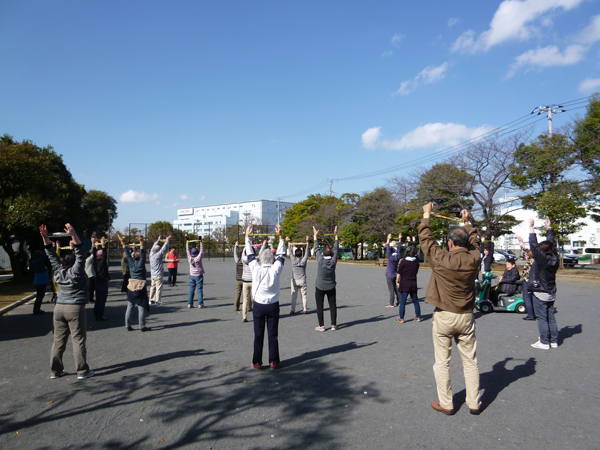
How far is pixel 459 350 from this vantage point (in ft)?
13.5

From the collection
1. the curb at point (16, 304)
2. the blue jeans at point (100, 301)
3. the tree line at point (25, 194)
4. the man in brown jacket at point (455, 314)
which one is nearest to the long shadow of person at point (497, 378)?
the man in brown jacket at point (455, 314)

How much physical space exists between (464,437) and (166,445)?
8.94 feet

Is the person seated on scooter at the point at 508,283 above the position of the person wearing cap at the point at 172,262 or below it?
below

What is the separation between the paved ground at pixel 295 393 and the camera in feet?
12.1

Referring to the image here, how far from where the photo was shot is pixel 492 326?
8.79 metres

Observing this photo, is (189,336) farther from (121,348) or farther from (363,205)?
(363,205)

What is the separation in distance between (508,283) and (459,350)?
765 cm

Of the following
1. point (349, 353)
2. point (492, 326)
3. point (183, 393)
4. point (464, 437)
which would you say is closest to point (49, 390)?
point (183, 393)

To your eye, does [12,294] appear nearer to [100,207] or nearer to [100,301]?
[100,301]

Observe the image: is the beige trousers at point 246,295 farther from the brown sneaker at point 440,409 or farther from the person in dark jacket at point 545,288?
the person in dark jacket at point 545,288

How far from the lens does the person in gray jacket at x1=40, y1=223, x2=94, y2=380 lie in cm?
520

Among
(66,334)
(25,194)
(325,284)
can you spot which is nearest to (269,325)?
(325,284)

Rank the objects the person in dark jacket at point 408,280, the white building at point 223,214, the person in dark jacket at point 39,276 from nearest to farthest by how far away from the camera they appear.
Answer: the person in dark jacket at point 408,280, the person in dark jacket at point 39,276, the white building at point 223,214

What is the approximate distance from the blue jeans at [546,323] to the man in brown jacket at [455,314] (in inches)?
137
